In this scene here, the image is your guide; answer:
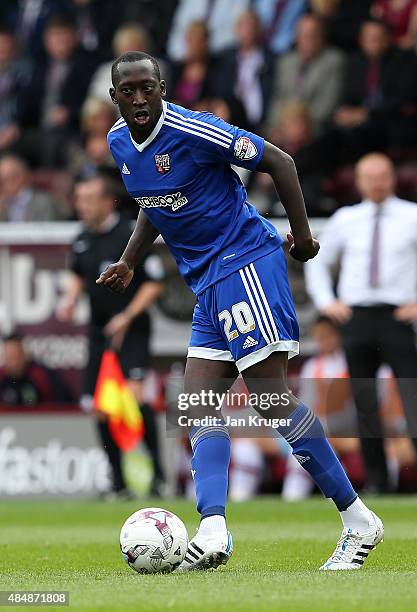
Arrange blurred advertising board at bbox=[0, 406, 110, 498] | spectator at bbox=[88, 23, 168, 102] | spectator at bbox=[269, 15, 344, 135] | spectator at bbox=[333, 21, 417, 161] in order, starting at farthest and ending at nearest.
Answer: spectator at bbox=[88, 23, 168, 102]
spectator at bbox=[269, 15, 344, 135]
spectator at bbox=[333, 21, 417, 161]
blurred advertising board at bbox=[0, 406, 110, 498]

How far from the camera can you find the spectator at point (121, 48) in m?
16.0

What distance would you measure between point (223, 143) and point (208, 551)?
1.83m

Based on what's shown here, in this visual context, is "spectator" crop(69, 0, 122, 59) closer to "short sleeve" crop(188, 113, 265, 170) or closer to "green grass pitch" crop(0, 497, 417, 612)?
"green grass pitch" crop(0, 497, 417, 612)

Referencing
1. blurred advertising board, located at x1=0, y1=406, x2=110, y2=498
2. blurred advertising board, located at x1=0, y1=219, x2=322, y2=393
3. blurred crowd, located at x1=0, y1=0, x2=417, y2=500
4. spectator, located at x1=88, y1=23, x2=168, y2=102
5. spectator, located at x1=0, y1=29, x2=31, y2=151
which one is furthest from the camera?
spectator, located at x1=0, y1=29, x2=31, y2=151

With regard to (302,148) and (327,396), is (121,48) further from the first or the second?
(327,396)

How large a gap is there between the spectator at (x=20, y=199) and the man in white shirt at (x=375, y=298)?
4.25 meters

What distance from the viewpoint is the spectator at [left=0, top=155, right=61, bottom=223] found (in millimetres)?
15000

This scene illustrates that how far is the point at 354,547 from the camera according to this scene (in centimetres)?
624

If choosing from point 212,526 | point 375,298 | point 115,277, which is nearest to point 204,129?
point 115,277

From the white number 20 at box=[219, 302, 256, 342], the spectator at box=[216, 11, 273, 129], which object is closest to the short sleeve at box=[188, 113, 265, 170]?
the white number 20 at box=[219, 302, 256, 342]

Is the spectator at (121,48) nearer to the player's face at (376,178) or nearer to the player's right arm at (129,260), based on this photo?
the player's face at (376,178)

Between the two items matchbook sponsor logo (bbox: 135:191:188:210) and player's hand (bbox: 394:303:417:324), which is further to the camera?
player's hand (bbox: 394:303:417:324)

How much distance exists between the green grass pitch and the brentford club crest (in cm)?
184

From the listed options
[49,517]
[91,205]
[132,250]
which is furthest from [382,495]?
[132,250]
